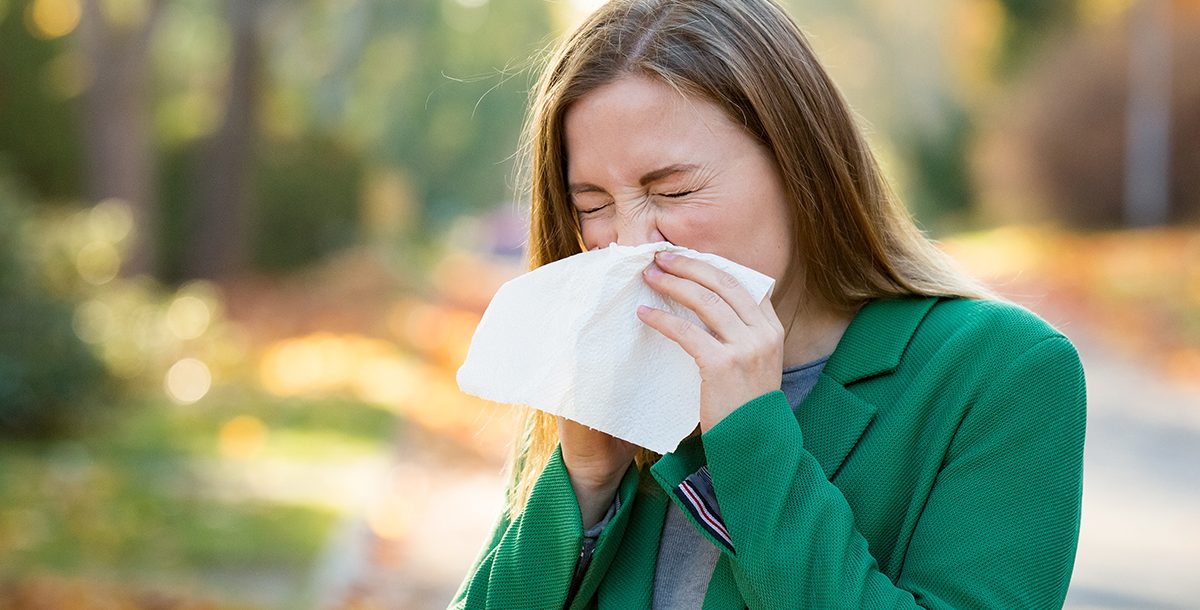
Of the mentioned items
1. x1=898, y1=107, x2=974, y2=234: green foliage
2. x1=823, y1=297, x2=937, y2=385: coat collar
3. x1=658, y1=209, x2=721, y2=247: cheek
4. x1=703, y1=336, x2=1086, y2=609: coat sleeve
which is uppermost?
x1=898, y1=107, x2=974, y2=234: green foliage

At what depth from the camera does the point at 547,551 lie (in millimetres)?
2123

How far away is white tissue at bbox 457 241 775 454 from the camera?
2.08 metres

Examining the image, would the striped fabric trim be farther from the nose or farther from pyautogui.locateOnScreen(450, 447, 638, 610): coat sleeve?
the nose

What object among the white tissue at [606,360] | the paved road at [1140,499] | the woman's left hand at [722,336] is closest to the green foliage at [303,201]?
the paved road at [1140,499]

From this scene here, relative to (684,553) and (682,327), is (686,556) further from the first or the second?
(682,327)

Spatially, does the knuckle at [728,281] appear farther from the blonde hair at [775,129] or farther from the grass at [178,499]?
the grass at [178,499]

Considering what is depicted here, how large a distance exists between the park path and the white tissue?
2382 mm

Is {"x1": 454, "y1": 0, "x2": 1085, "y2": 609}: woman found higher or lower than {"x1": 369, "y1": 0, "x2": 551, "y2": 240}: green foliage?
lower

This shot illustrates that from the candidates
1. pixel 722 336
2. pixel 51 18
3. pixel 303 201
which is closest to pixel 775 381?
pixel 722 336

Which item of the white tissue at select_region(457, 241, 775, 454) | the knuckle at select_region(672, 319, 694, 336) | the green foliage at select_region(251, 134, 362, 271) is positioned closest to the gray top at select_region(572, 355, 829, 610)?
the white tissue at select_region(457, 241, 775, 454)

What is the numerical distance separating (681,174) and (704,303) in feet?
0.75

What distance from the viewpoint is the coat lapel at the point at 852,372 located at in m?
2.05

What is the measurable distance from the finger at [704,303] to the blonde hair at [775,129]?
278 millimetres

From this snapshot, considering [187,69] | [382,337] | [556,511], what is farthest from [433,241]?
[556,511]
